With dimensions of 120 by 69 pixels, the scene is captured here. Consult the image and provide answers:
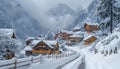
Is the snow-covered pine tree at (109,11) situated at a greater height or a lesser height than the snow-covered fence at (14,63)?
greater

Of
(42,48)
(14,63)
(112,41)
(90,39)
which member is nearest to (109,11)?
(112,41)

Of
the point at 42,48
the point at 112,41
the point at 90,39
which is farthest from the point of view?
the point at 90,39

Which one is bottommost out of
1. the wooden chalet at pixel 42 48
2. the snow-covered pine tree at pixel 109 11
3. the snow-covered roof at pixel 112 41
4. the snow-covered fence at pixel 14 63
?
the wooden chalet at pixel 42 48

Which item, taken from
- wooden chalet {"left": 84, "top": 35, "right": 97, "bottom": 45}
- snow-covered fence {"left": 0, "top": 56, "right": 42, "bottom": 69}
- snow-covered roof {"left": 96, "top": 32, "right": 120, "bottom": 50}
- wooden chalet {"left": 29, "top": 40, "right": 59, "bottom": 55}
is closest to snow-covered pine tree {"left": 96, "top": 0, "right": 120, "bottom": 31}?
snow-covered roof {"left": 96, "top": 32, "right": 120, "bottom": 50}

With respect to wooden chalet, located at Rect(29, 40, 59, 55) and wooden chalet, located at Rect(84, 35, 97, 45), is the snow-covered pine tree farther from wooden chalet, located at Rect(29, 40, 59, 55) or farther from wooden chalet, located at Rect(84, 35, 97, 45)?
wooden chalet, located at Rect(84, 35, 97, 45)

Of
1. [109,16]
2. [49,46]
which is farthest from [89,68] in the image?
[49,46]

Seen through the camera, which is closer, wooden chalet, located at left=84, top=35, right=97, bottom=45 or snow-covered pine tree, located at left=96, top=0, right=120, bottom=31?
snow-covered pine tree, located at left=96, top=0, right=120, bottom=31

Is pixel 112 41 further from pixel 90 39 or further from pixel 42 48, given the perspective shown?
pixel 90 39

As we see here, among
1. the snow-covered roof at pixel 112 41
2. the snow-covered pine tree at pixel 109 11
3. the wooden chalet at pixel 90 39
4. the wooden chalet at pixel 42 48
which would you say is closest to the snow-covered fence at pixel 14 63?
the snow-covered roof at pixel 112 41

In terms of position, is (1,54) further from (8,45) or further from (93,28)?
(93,28)

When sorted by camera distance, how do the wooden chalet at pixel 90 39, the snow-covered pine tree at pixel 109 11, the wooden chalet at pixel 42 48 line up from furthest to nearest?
the wooden chalet at pixel 90 39
the wooden chalet at pixel 42 48
the snow-covered pine tree at pixel 109 11

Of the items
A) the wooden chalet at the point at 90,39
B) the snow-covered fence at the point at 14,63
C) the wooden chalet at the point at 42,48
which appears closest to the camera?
the snow-covered fence at the point at 14,63

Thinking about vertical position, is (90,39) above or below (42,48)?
above

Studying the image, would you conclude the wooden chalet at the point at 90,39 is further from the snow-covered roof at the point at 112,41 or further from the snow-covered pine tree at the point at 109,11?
the snow-covered roof at the point at 112,41
